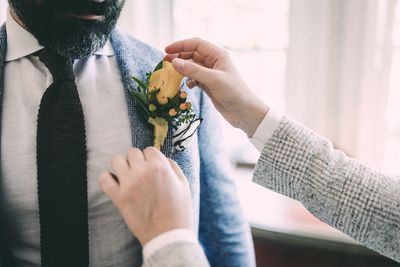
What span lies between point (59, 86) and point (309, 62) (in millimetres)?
1479

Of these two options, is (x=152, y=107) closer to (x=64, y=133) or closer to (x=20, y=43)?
(x=64, y=133)

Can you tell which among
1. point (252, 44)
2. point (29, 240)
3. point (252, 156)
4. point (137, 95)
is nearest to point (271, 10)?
point (252, 44)

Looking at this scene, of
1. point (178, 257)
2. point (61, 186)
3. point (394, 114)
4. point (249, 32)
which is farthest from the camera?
point (249, 32)

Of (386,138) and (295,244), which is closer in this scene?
(295,244)

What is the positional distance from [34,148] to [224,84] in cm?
42

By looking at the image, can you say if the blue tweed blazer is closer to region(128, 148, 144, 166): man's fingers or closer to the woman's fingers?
the woman's fingers

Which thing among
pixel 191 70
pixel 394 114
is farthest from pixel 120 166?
pixel 394 114

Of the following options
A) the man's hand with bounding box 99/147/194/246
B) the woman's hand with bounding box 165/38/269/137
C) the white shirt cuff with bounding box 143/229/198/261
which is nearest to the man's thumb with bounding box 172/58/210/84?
the woman's hand with bounding box 165/38/269/137

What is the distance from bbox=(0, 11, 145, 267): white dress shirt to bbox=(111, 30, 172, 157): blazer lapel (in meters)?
0.03

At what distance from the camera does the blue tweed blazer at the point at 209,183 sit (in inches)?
37.4

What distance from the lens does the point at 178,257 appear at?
617 millimetres

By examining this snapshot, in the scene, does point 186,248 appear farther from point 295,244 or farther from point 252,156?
point 252,156

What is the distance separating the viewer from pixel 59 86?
32.4 inches

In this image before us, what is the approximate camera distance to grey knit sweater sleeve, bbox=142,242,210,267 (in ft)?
2.02
